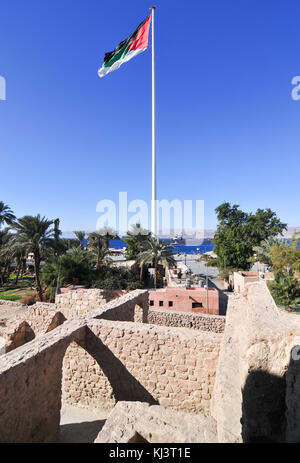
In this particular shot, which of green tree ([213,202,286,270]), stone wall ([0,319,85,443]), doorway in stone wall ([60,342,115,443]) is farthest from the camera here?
green tree ([213,202,286,270])

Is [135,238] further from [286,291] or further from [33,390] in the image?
[33,390]

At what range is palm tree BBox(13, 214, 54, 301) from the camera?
18.8m

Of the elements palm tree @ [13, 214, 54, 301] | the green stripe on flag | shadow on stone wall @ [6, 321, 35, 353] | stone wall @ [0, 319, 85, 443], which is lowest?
shadow on stone wall @ [6, 321, 35, 353]

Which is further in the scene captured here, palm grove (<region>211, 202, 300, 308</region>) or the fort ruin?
palm grove (<region>211, 202, 300, 308</region>)

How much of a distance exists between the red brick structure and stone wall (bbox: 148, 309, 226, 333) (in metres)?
3.81

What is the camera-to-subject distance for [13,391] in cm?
380

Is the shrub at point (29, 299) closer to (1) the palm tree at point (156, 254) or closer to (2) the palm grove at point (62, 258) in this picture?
(2) the palm grove at point (62, 258)

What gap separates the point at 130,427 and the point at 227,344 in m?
2.19

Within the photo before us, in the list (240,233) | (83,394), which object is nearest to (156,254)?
(83,394)

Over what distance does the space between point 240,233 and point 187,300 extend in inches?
1114

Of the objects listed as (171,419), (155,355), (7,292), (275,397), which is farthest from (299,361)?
(7,292)

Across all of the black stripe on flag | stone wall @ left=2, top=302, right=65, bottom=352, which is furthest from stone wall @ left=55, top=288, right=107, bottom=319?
the black stripe on flag

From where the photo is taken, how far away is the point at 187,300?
16672mm

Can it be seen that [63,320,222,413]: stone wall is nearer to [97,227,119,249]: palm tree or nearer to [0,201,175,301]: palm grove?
[0,201,175,301]: palm grove
